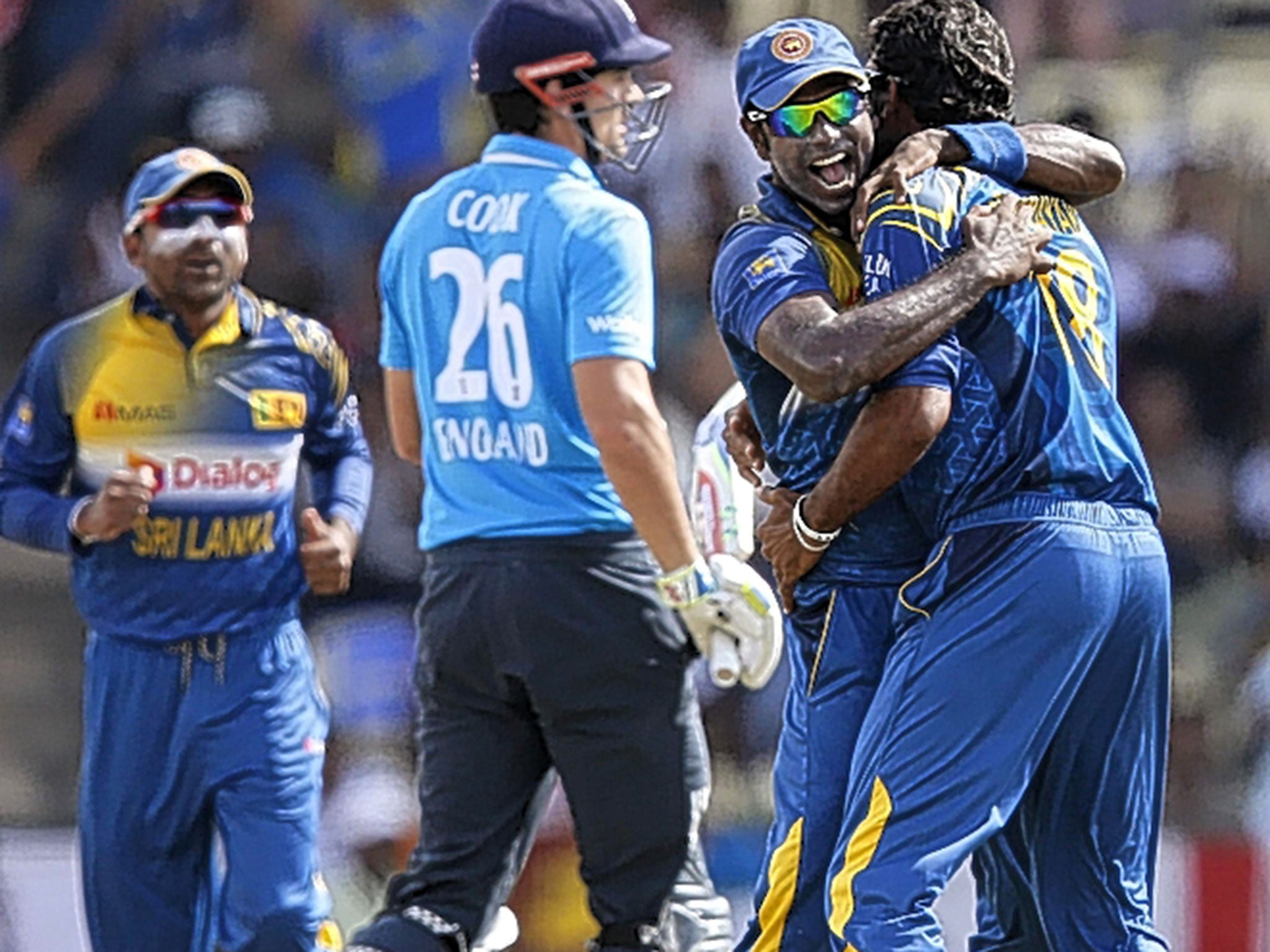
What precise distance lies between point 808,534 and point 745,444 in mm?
484

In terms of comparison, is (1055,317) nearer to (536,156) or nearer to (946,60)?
(946,60)

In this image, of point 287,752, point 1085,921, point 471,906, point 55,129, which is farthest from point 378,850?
point 1085,921

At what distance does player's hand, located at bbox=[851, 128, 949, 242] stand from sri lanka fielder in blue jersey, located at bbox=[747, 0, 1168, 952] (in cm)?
2

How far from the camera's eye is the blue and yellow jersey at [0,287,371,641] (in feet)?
17.2

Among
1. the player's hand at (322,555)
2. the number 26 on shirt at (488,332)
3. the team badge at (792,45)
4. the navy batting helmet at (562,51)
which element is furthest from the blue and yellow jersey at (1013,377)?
the player's hand at (322,555)

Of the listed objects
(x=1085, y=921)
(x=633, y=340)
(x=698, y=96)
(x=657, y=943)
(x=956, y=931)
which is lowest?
(x=956, y=931)

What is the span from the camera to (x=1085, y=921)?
13.3 ft

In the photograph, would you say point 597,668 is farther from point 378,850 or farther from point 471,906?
point 378,850

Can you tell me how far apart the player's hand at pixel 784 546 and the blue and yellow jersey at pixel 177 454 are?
1389 mm

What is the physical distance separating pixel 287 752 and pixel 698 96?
2.11 metres

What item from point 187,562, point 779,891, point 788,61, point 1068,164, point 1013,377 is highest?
point 788,61

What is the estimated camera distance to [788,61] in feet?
13.8

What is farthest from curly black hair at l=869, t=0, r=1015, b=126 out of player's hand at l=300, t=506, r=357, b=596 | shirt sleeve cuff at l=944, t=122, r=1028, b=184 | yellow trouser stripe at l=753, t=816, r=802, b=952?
player's hand at l=300, t=506, r=357, b=596

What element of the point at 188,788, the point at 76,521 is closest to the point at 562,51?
the point at 76,521
